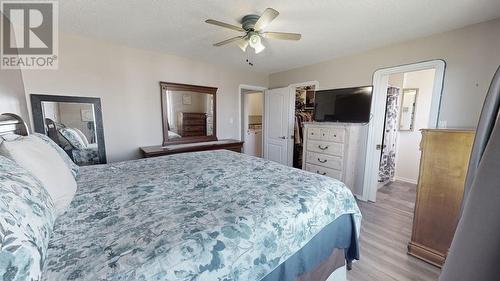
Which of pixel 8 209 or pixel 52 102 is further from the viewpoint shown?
pixel 52 102

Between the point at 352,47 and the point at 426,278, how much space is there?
8.85ft

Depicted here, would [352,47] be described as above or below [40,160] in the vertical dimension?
above

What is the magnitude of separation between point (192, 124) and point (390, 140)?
3757 mm

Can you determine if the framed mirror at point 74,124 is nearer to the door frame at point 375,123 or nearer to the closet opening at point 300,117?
the closet opening at point 300,117

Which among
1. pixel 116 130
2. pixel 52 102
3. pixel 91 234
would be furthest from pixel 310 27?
pixel 52 102

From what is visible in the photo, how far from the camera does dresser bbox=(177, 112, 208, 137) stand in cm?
341

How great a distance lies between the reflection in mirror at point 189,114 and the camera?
10.8 feet

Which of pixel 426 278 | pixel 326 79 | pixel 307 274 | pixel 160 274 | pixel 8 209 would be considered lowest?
pixel 426 278

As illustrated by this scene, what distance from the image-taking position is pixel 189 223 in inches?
35.3

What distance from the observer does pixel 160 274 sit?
66 centimetres

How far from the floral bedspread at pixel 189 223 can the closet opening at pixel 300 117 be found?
2637 mm

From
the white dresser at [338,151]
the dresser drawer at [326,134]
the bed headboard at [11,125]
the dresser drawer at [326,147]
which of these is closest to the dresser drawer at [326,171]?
the white dresser at [338,151]

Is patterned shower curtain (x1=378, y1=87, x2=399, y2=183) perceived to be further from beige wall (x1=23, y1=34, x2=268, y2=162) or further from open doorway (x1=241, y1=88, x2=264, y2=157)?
beige wall (x1=23, y1=34, x2=268, y2=162)

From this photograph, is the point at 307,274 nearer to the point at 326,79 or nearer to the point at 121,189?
the point at 121,189
